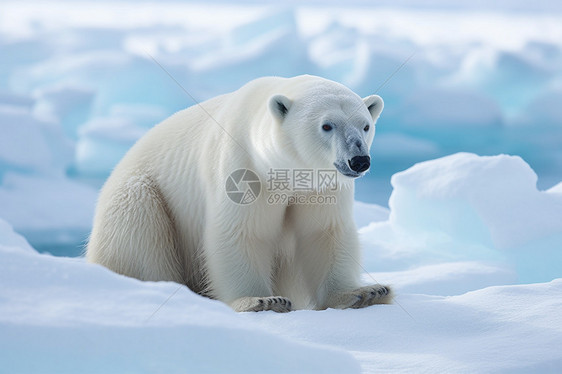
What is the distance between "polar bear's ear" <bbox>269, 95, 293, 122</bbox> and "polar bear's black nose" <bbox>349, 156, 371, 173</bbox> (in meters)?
0.47

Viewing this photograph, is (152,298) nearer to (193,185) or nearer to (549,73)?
(193,185)

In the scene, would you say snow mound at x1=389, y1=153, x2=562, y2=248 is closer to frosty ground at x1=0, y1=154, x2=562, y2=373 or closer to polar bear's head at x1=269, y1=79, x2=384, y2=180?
frosty ground at x1=0, y1=154, x2=562, y2=373

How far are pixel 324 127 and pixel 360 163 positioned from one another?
286mm

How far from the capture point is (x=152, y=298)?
2.26 metres

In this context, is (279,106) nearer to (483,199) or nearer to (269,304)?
(269,304)

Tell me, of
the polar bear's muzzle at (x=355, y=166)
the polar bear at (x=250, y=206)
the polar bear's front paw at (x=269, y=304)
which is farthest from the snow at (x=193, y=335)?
the polar bear's muzzle at (x=355, y=166)

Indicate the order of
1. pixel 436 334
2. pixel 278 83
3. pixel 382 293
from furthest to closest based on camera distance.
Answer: pixel 278 83 → pixel 382 293 → pixel 436 334

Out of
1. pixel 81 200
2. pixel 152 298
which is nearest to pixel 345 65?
pixel 81 200

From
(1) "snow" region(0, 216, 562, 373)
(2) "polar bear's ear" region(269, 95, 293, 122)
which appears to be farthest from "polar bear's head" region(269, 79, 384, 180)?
(1) "snow" region(0, 216, 562, 373)

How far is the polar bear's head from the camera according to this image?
3074mm

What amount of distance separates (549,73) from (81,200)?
36.8 ft

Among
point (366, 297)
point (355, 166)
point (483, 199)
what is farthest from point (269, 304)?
point (483, 199)

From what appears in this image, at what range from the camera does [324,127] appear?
3162 mm

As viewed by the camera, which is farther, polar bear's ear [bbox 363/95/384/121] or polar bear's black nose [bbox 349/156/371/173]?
polar bear's ear [bbox 363/95/384/121]
